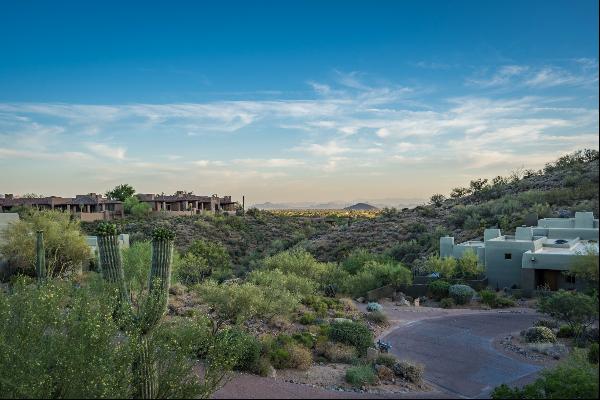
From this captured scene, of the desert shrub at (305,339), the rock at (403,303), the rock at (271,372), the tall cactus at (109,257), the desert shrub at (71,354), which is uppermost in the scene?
the tall cactus at (109,257)

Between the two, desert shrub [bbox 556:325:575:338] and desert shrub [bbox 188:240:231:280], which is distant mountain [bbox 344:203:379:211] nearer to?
desert shrub [bbox 188:240:231:280]

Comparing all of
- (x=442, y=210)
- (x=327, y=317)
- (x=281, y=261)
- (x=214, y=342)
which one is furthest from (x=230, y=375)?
(x=442, y=210)

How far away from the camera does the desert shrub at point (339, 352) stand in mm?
16219

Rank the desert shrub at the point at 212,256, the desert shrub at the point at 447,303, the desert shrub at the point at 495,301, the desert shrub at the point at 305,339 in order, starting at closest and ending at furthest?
the desert shrub at the point at 305,339
the desert shrub at the point at 495,301
the desert shrub at the point at 447,303
the desert shrub at the point at 212,256

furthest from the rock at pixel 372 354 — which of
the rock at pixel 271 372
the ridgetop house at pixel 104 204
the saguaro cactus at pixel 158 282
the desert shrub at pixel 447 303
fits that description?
the ridgetop house at pixel 104 204

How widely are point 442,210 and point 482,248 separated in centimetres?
2793

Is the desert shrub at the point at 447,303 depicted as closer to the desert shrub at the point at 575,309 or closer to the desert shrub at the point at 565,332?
the desert shrub at the point at 575,309

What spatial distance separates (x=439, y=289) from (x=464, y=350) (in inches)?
435

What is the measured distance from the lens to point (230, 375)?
13734 mm

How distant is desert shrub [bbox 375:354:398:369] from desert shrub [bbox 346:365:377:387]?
94 centimetres

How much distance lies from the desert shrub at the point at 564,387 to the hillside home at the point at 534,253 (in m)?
16.1

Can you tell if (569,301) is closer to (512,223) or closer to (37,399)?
(37,399)

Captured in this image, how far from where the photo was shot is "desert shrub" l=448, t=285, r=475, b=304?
26766 millimetres

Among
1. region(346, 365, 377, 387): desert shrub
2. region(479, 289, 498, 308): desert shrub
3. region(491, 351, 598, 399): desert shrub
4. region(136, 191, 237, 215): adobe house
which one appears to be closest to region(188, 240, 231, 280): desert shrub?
region(479, 289, 498, 308): desert shrub
